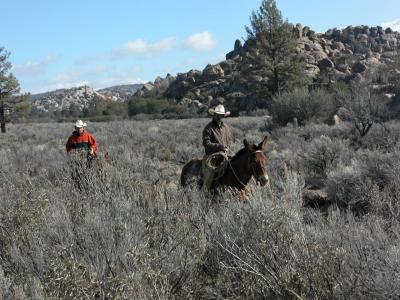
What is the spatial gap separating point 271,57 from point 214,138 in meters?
35.4

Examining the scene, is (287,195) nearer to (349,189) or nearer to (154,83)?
(349,189)

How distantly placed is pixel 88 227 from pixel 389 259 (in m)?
2.83

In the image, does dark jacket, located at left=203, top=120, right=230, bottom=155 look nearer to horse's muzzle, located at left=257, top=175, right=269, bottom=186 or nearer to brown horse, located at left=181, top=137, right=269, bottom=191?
brown horse, located at left=181, top=137, right=269, bottom=191

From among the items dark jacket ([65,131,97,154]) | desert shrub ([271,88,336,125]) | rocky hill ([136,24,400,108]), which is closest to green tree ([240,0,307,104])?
desert shrub ([271,88,336,125])

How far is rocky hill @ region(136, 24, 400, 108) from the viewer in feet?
225

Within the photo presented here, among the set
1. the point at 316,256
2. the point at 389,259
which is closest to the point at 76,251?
the point at 316,256

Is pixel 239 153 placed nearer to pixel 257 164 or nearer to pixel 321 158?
pixel 257 164

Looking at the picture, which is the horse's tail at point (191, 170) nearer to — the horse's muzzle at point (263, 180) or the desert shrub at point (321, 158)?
the horse's muzzle at point (263, 180)

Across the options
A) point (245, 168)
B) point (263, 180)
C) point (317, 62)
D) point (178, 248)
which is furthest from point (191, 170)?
point (317, 62)

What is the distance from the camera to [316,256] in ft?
12.1

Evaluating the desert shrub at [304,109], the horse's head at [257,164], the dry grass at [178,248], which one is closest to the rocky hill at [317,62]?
the desert shrub at [304,109]

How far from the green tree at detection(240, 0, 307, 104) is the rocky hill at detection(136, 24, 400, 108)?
17.8m

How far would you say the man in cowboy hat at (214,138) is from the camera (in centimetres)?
870

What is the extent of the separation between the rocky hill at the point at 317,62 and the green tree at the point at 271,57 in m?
17.8
